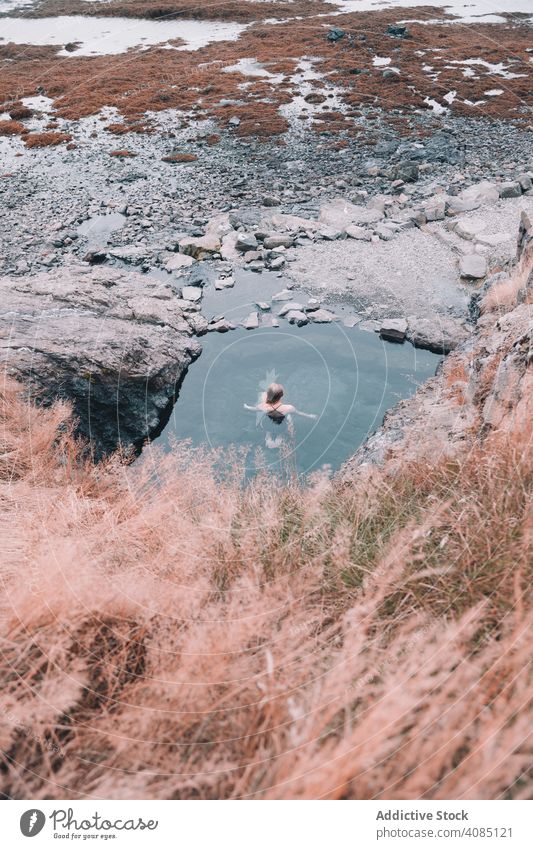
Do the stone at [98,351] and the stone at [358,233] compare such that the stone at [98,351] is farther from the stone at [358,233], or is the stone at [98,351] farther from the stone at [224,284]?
the stone at [358,233]

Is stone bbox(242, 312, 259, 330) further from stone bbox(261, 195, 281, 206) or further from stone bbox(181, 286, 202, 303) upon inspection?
stone bbox(261, 195, 281, 206)

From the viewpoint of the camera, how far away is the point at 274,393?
7043 millimetres

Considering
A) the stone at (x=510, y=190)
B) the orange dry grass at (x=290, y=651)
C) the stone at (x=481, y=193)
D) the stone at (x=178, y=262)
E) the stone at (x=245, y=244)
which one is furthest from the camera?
the stone at (x=510, y=190)

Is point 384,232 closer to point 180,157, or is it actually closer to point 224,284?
point 224,284

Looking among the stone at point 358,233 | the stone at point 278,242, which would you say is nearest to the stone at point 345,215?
the stone at point 358,233

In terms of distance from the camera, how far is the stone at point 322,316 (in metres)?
8.77

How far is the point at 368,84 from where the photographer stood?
21422 mm

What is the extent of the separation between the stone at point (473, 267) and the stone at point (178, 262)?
214 inches

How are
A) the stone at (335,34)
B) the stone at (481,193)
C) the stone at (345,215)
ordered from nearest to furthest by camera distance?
the stone at (345,215), the stone at (481,193), the stone at (335,34)

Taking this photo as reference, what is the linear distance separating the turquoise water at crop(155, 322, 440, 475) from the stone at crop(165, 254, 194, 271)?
2.51m

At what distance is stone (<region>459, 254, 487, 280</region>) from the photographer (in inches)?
376

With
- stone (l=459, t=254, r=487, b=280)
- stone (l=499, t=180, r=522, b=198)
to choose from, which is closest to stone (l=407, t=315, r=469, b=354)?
stone (l=459, t=254, r=487, b=280)
